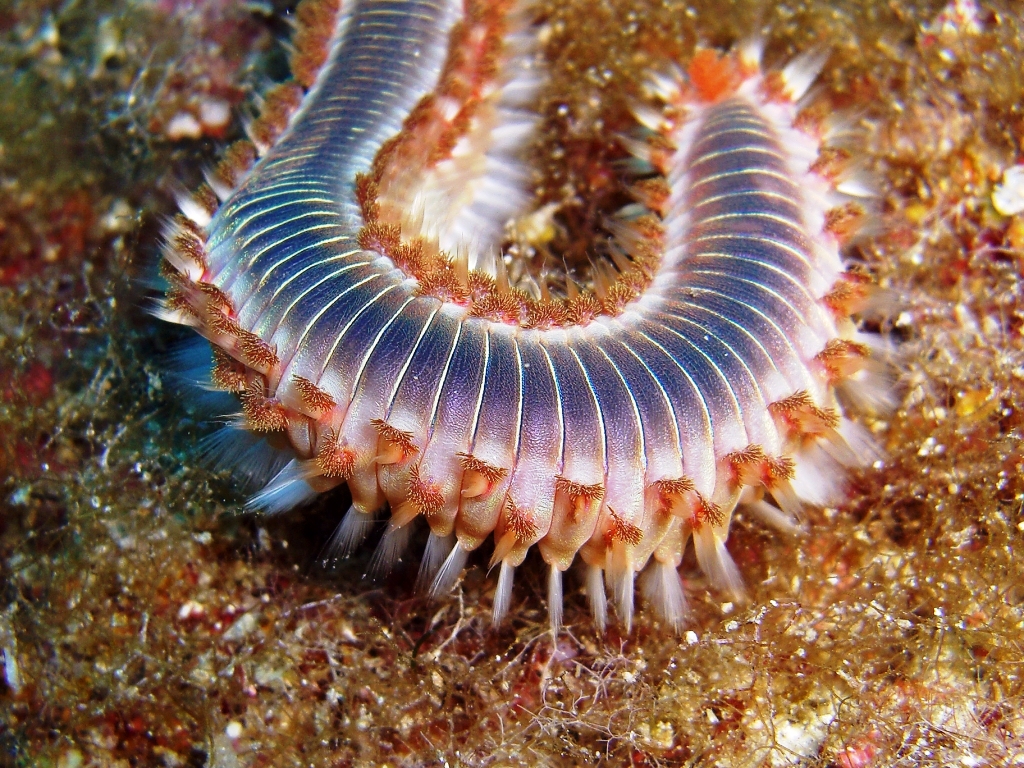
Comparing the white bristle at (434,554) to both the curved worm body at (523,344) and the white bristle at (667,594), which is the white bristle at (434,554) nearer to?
the curved worm body at (523,344)

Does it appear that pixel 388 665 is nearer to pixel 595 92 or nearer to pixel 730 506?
pixel 730 506

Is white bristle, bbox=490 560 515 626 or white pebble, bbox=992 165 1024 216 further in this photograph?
white pebble, bbox=992 165 1024 216

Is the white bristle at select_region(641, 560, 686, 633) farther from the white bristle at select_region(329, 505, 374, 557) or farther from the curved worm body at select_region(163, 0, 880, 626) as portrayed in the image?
the white bristle at select_region(329, 505, 374, 557)

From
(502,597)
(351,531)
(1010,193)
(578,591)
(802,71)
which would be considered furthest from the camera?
(802,71)

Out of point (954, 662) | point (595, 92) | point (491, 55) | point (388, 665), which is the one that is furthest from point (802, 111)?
point (388, 665)

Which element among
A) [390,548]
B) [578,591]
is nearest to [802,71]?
[578,591]

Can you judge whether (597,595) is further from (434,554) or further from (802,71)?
(802,71)

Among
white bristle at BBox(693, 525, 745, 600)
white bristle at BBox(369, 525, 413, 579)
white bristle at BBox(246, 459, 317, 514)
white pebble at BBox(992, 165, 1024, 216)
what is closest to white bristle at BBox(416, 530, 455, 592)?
white bristle at BBox(369, 525, 413, 579)
